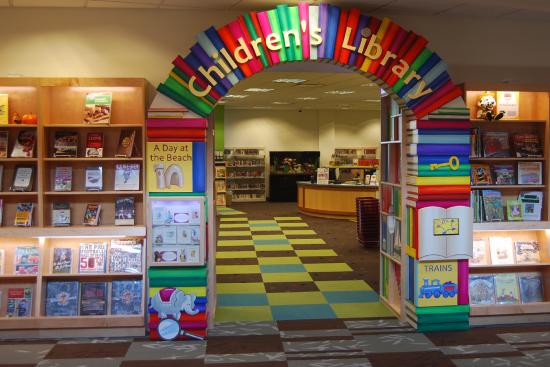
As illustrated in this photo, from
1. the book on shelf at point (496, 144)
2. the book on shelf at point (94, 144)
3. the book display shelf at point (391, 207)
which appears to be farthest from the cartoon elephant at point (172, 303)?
the book on shelf at point (496, 144)

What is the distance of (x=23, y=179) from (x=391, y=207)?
3972 millimetres

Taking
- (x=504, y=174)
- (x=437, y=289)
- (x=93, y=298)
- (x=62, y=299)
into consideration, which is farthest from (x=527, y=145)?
(x=62, y=299)

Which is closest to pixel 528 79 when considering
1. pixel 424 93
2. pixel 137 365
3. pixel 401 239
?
pixel 424 93

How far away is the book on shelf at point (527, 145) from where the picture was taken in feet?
21.0

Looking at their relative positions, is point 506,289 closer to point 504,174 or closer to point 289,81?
point 504,174

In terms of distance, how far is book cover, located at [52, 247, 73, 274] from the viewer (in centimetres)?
596

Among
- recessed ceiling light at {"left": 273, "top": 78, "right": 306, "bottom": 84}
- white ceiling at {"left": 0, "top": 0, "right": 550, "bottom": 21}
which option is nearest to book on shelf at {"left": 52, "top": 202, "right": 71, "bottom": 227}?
white ceiling at {"left": 0, "top": 0, "right": 550, "bottom": 21}

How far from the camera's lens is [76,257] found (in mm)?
6012

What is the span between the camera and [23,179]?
5.93m

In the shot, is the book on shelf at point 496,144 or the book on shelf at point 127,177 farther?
the book on shelf at point 496,144

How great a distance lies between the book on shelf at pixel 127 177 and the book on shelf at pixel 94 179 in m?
0.17

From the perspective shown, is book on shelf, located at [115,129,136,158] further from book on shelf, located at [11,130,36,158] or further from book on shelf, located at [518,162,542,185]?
book on shelf, located at [518,162,542,185]

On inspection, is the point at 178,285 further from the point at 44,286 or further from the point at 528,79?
the point at 528,79

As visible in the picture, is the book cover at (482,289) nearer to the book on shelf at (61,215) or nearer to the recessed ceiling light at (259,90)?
the book on shelf at (61,215)
